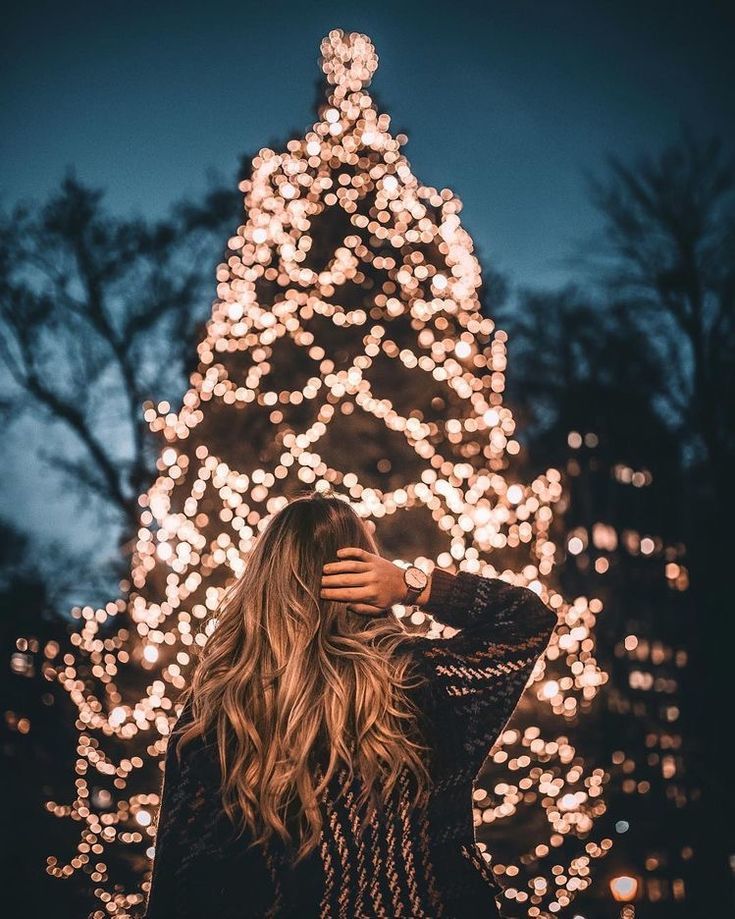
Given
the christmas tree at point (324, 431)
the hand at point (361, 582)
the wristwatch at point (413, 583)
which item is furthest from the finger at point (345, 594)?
the christmas tree at point (324, 431)

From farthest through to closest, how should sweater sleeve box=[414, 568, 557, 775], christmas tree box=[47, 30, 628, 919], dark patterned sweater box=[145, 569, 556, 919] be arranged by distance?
christmas tree box=[47, 30, 628, 919] → sweater sleeve box=[414, 568, 557, 775] → dark patterned sweater box=[145, 569, 556, 919]

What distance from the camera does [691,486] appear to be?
14.2 m

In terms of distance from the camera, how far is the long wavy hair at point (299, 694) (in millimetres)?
1600

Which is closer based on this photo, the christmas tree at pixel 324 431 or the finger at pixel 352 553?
the finger at pixel 352 553

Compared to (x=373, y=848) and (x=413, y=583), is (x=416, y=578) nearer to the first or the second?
(x=413, y=583)

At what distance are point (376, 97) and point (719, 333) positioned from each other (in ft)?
24.7

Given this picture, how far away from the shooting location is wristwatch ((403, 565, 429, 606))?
1.86m

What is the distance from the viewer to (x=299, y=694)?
1683 mm

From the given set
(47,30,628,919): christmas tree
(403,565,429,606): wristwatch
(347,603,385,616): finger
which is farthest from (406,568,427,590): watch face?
(47,30,628,919): christmas tree

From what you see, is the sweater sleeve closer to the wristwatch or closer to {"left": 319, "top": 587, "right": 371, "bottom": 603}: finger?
the wristwatch

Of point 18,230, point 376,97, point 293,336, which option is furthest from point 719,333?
point 18,230

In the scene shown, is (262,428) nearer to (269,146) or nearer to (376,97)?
(269,146)

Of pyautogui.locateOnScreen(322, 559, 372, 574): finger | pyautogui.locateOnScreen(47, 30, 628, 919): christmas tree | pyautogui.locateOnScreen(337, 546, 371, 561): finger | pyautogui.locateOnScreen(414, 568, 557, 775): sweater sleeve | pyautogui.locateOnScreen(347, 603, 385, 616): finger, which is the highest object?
pyautogui.locateOnScreen(47, 30, 628, 919): christmas tree

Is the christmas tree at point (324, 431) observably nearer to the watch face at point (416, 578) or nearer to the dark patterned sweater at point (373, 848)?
the watch face at point (416, 578)
